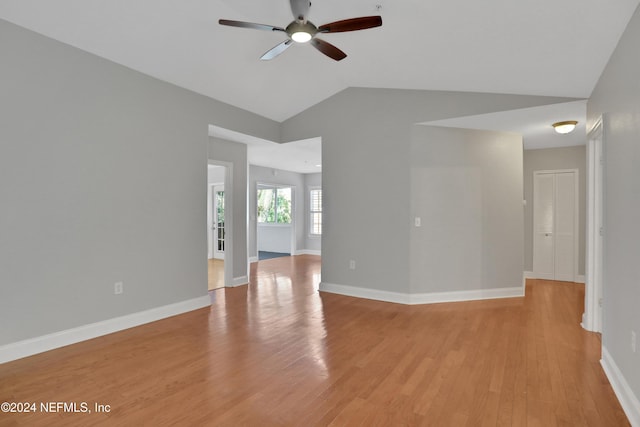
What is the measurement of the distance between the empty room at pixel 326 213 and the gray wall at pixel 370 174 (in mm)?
33

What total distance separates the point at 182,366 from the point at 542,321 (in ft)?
12.8

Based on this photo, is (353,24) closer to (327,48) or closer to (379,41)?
(327,48)

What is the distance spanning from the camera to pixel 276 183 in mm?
9250

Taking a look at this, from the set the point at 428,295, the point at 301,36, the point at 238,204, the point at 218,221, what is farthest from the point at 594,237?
the point at 218,221

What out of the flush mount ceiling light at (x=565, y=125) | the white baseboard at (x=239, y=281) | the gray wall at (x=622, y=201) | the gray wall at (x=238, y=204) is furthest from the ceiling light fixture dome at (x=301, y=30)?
the white baseboard at (x=239, y=281)

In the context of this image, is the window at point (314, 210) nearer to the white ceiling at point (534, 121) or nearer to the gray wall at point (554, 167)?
the gray wall at point (554, 167)

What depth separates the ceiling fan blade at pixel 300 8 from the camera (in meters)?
2.44

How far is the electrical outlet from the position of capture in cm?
352

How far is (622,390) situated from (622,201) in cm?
128

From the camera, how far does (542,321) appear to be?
3.84 metres

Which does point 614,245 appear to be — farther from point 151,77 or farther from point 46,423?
point 151,77

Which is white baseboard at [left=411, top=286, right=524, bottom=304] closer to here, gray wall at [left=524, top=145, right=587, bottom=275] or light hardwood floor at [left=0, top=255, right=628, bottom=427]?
light hardwood floor at [left=0, top=255, right=628, bottom=427]

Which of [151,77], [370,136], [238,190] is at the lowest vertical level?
[238,190]

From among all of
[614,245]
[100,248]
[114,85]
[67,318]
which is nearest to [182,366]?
[67,318]
